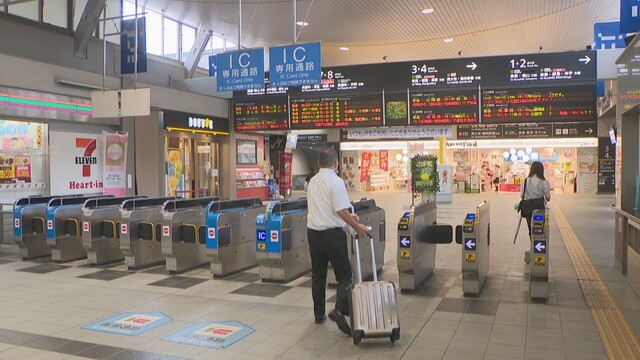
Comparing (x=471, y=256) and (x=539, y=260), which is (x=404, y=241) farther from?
(x=539, y=260)

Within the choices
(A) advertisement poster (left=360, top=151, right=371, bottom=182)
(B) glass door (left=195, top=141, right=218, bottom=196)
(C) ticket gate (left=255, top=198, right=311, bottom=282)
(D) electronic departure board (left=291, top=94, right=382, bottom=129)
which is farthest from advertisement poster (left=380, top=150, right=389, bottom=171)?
(C) ticket gate (left=255, top=198, right=311, bottom=282)

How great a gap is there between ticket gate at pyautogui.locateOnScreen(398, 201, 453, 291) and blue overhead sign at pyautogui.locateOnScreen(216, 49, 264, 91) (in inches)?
187

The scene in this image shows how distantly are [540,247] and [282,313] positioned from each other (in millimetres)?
2829

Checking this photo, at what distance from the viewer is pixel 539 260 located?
5.54 metres

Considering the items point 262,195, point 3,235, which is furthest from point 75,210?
point 262,195

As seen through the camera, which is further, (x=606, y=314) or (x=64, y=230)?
(x=64, y=230)

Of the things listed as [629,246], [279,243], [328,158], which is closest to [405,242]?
[279,243]

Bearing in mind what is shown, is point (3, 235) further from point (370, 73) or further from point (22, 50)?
point (370, 73)

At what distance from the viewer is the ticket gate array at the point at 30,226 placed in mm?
8336

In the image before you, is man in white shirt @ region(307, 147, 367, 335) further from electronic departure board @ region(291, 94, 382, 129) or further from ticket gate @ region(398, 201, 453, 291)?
electronic departure board @ region(291, 94, 382, 129)

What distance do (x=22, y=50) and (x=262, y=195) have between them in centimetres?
822

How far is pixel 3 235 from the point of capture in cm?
948

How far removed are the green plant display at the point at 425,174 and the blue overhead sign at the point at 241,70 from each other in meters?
7.07

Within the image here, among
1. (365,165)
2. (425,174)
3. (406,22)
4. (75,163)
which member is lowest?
(425,174)
